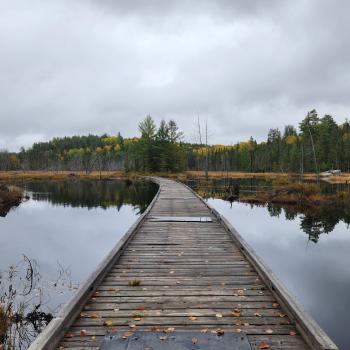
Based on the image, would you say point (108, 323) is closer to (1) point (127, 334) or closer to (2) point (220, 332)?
(1) point (127, 334)

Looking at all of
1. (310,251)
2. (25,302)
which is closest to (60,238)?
(25,302)

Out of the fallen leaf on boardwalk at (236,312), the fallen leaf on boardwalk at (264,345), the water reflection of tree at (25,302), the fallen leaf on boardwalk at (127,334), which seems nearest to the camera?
the fallen leaf on boardwalk at (264,345)

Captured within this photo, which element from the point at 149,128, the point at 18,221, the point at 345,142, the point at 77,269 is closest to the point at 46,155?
the point at 149,128

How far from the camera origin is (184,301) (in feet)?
18.8

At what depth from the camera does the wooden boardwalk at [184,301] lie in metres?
4.51

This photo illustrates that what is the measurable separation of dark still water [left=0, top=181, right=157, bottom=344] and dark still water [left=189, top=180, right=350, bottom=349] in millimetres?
6879

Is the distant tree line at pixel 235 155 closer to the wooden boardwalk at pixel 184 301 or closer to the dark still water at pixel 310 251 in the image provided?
the dark still water at pixel 310 251

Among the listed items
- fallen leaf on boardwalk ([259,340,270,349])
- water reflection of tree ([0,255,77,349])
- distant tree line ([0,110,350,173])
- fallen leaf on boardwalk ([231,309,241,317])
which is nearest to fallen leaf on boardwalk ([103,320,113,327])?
fallen leaf on boardwalk ([231,309,241,317])

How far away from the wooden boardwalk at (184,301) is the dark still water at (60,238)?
2926 millimetres

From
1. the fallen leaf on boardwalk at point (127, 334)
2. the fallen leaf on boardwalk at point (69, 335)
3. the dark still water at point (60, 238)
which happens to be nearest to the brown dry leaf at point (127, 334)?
the fallen leaf on boardwalk at point (127, 334)

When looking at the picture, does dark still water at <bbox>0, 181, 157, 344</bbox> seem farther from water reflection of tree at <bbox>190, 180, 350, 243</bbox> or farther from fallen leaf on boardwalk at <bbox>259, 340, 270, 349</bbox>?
water reflection of tree at <bbox>190, 180, 350, 243</bbox>

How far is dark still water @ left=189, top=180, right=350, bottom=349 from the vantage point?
8797 millimetres

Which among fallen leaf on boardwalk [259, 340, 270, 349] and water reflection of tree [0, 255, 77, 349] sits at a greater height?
fallen leaf on boardwalk [259, 340, 270, 349]

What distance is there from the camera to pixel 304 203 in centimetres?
2634
